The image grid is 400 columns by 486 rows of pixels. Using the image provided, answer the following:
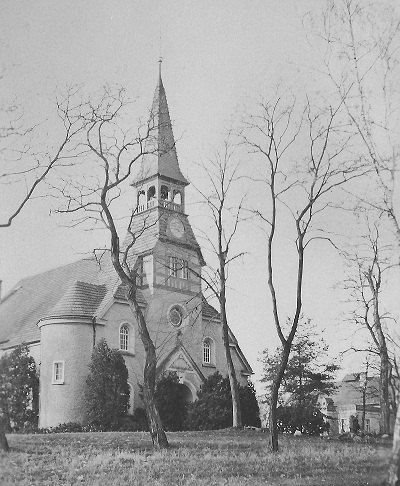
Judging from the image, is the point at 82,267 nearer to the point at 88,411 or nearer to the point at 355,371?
the point at 88,411

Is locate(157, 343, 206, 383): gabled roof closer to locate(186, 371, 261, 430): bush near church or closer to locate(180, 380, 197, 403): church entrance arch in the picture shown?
locate(180, 380, 197, 403): church entrance arch

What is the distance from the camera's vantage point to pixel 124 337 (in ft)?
58.0

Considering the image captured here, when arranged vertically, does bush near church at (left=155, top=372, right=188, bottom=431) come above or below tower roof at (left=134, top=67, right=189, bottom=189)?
below

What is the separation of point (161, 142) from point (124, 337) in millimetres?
9181

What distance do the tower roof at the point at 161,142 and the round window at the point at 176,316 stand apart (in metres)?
7.55

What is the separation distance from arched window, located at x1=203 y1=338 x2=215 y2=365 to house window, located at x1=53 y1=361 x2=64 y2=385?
14.4 ft

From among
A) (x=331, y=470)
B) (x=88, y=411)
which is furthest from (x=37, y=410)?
(x=331, y=470)

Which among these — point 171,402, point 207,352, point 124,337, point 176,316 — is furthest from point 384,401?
point 207,352

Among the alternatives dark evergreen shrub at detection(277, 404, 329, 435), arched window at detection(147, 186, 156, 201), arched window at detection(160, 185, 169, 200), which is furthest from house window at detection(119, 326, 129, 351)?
dark evergreen shrub at detection(277, 404, 329, 435)

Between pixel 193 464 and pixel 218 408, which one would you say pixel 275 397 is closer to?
pixel 193 464

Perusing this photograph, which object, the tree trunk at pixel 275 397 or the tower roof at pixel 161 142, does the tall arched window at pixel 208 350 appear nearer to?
the tower roof at pixel 161 142

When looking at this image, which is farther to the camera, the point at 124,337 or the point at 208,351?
the point at 208,351

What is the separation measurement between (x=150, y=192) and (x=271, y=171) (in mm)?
4563

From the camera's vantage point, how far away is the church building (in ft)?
46.8
